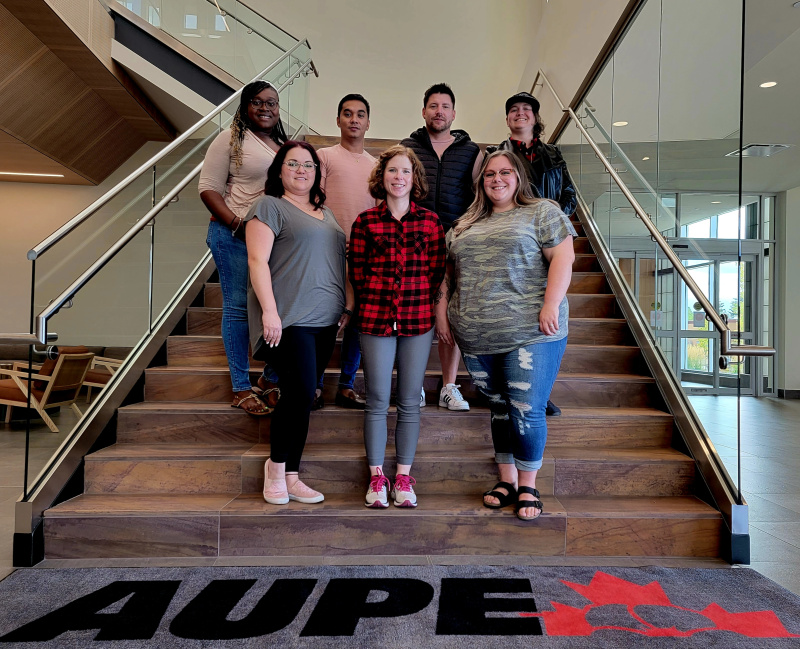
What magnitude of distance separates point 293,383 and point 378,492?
54 cm

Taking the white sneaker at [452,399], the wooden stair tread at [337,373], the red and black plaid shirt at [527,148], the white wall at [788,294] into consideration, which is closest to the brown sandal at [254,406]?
the wooden stair tread at [337,373]

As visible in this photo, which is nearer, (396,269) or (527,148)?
(396,269)

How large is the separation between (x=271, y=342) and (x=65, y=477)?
103 cm

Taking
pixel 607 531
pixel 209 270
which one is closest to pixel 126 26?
pixel 209 270

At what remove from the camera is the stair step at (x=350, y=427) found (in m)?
2.59

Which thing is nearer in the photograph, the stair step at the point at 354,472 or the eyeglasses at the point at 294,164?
the eyeglasses at the point at 294,164

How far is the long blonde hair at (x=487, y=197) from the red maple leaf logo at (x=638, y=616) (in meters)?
1.37

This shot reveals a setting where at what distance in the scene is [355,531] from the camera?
2115 millimetres

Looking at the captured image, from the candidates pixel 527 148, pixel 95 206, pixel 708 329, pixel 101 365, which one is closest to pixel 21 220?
pixel 101 365

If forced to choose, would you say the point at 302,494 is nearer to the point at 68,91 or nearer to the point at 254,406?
the point at 254,406

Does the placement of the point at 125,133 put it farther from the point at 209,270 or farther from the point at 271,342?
the point at 271,342

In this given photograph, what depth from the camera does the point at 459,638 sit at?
157cm

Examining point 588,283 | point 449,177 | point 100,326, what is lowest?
point 100,326

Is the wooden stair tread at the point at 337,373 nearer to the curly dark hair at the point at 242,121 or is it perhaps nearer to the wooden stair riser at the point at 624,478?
the wooden stair riser at the point at 624,478
